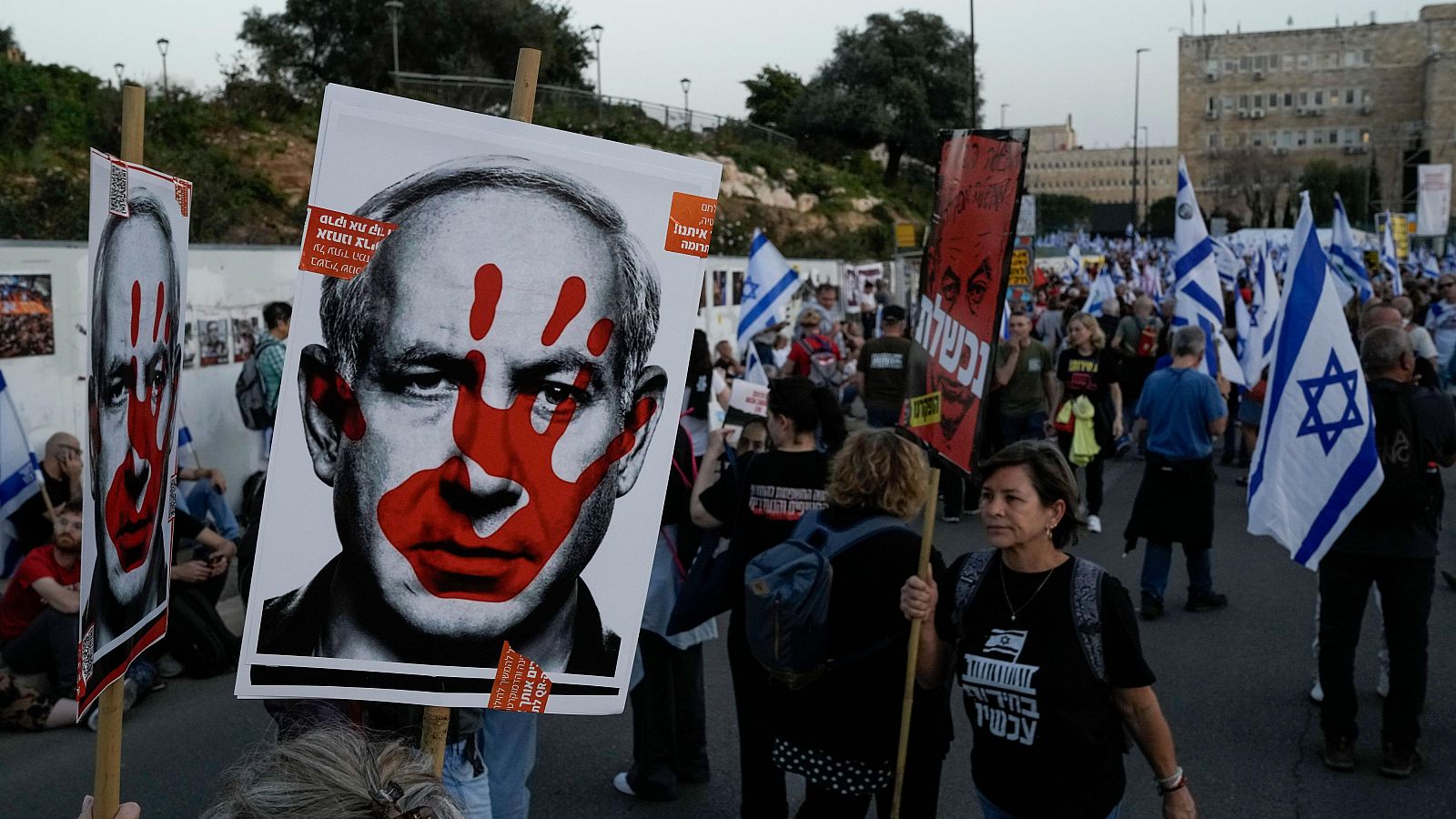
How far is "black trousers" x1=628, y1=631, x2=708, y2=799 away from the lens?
4832 mm

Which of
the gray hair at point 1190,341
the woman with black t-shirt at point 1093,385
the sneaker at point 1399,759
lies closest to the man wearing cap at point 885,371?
the woman with black t-shirt at point 1093,385

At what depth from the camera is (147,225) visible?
2.37 m

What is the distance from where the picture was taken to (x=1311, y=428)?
5.04m

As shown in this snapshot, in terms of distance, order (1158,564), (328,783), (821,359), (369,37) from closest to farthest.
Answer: (328,783)
(1158,564)
(821,359)
(369,37)

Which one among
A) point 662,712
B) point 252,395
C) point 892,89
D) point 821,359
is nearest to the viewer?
point 662,712

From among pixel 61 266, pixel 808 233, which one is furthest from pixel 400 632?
pixel 808 233

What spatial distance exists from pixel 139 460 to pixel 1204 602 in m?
6.61

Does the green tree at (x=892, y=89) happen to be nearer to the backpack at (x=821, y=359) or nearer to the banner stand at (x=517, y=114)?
the backpack at (x=821, y=359)

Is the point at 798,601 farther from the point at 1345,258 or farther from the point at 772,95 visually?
the point at 772,95

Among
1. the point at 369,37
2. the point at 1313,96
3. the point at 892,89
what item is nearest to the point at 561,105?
the point at 369,37

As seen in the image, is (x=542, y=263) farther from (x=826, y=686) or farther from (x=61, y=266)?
(x=61, y=266)

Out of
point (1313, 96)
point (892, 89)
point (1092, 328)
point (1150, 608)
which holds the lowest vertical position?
point (1150, 608)

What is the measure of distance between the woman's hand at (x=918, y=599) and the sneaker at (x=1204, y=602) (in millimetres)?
4881

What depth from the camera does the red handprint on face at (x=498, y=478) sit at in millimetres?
2357
